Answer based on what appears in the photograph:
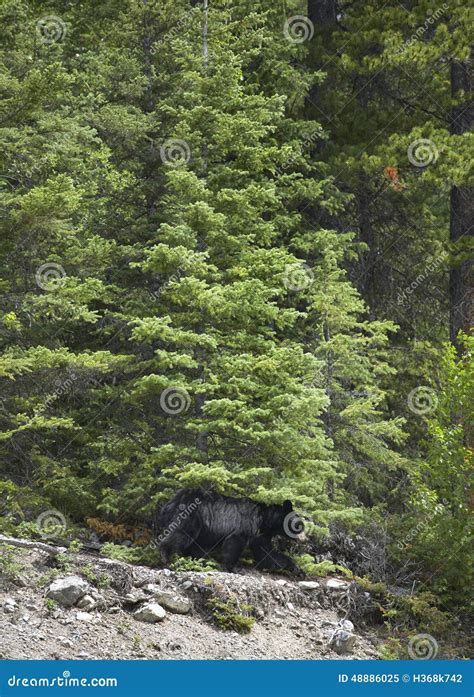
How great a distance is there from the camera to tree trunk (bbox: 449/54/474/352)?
16.5 m

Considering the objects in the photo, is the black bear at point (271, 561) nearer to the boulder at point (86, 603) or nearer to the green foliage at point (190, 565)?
the green foliage at point (190, 565)

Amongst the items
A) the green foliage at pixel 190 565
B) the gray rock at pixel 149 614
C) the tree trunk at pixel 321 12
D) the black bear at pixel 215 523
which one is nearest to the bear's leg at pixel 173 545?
the black bear at pixel 215 523

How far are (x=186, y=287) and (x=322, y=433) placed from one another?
2631 mm

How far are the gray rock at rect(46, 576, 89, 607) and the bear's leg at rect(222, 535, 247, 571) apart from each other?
7.90ft

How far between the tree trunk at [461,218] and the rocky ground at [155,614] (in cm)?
625

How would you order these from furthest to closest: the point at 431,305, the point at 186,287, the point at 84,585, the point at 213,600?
the point at 431,305 < the point at 186,287 < the point at 213,600 < the point at 84,585

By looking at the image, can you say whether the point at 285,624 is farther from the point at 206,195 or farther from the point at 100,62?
the point at 100,62

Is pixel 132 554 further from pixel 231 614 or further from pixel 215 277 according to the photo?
pixel 215 277

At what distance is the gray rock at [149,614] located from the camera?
10.1 meters

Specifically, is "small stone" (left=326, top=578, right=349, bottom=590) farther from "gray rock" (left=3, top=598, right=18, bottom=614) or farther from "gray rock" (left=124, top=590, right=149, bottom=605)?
"gray rock" (left=3, top=598, right=18, bottom=614)

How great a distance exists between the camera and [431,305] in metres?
18.3

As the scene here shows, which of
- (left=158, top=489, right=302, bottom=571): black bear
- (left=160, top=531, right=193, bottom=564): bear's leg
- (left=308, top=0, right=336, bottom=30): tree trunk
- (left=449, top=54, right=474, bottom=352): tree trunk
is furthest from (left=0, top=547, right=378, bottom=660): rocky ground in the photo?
→ (left=308, top=0, right=336, bottom=30): tree trunk

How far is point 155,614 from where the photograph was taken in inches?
397

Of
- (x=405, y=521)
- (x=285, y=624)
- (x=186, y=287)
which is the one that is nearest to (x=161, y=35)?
(x=186, y=287)
